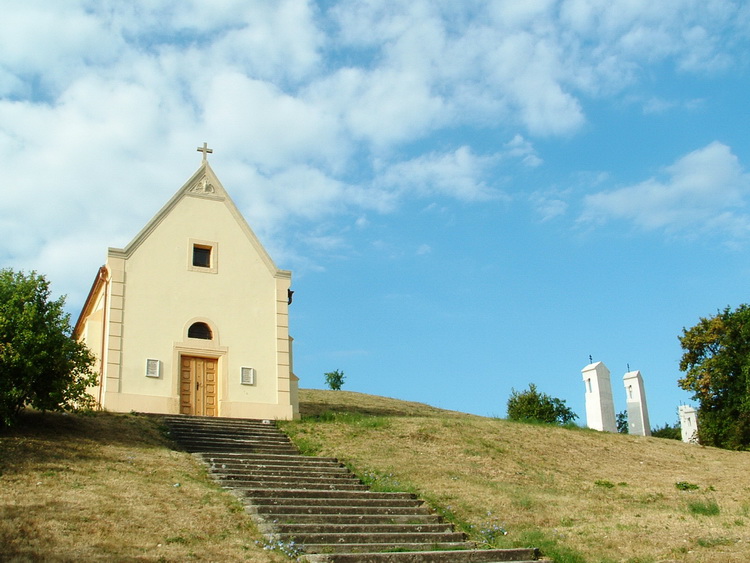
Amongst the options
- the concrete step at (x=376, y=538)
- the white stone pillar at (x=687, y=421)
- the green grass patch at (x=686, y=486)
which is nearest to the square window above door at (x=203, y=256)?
the concrete step at (x=376, y=538)

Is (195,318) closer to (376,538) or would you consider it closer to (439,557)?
(376,538)

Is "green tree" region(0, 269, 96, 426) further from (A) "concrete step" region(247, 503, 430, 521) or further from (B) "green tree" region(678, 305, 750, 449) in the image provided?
(B) "green tree" region(678, 305, 750, 449)

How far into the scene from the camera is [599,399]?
3403 cm

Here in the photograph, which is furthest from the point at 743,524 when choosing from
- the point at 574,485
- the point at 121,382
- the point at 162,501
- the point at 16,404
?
the point at 121,382

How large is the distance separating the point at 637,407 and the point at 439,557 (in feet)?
85.4

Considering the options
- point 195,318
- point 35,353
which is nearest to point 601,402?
point 195,318

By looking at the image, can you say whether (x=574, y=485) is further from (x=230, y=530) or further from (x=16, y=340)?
(x=16, y=340)

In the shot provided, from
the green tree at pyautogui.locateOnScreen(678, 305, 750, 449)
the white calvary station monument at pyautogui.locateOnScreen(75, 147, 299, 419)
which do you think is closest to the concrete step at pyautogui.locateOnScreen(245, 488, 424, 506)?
the white calvary station monument at pyautogui.locateOnScreen(75, 147, 299, 419)

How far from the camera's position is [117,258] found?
86.4ft

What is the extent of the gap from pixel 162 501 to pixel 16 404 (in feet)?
21.6

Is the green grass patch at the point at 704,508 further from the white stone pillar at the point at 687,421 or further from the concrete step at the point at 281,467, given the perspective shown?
the white stone pillar at the point at 687,421

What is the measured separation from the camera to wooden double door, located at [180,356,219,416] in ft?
84.8

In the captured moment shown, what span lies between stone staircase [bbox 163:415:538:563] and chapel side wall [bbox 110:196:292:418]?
441 centimetres

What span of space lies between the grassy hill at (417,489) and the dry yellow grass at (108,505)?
0.03 m
